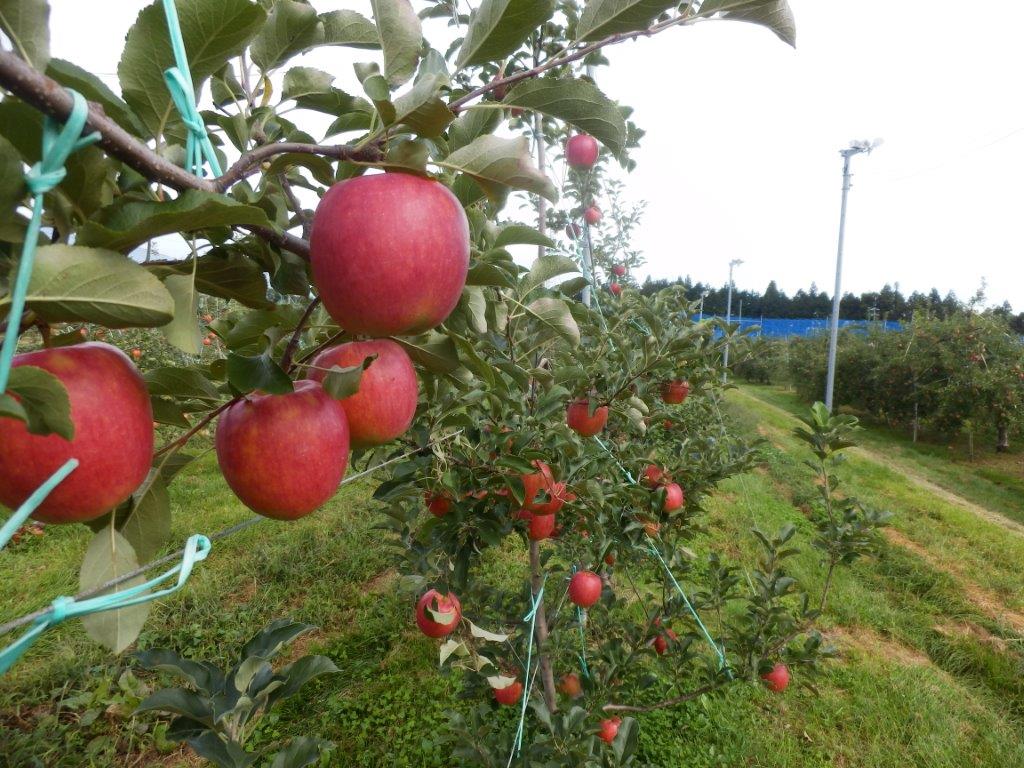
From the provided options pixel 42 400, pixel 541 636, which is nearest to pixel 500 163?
pixel 42 400

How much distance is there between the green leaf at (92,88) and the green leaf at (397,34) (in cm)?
21

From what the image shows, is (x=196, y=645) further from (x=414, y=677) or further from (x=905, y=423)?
(x=905, y=423)

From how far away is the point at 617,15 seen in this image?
472 millimetres

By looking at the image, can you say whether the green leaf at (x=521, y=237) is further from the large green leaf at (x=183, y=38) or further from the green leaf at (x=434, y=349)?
the large green leaf at (x=183, y=38)

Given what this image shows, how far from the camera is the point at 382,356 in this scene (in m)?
0.58

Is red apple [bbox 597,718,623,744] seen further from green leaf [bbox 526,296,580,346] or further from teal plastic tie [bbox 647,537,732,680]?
green leaf [bbox 526,296,580,346]

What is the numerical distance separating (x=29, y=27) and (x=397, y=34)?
26cm

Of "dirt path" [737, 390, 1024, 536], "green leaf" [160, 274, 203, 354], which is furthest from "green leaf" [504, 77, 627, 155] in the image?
"dirt path" [737, 390, 1024, 536]

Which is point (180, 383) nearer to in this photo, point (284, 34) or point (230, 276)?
point (230, 276)

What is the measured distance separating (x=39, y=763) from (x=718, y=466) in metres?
2.26

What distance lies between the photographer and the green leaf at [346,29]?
22.1 inches

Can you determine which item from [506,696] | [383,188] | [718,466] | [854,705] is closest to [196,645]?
[506,696]

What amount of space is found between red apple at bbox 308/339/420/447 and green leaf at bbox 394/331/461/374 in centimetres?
2

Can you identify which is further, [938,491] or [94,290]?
[938,491]
